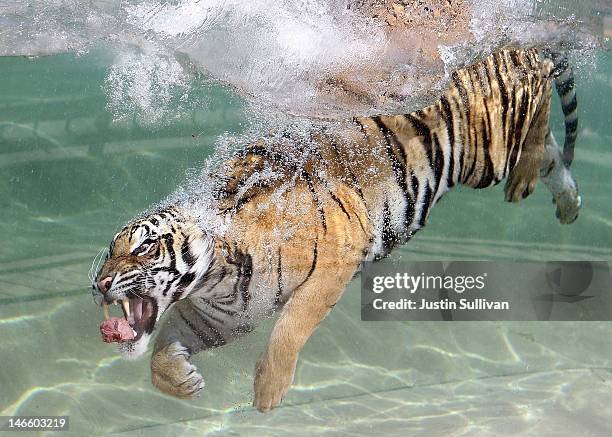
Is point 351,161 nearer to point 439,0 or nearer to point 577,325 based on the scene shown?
point 439,0

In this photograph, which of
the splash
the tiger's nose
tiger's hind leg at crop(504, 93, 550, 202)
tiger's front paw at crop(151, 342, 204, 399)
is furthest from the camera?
tiger's hind leg at crop(504, 93, 550, 202)

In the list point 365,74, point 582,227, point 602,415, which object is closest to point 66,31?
point 365,74

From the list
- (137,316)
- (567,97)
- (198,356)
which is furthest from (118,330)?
(567,97)

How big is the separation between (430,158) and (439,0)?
0.79 metres

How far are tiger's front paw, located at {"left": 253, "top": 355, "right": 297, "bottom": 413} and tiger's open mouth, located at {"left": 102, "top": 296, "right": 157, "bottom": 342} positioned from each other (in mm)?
514

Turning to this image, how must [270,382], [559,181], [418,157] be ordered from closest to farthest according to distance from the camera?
[270,382] < [418,157] < [559,181]

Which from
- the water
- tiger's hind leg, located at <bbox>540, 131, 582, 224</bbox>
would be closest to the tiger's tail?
the water

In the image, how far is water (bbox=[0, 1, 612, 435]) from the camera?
4727 mm

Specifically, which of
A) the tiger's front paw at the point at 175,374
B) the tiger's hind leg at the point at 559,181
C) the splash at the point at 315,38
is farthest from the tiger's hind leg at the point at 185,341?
the tiger's hind leg at the point at 559,181

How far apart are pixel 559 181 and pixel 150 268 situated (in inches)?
100

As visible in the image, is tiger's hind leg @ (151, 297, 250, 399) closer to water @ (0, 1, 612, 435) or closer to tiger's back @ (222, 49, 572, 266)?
water @ (0, 1, 612, 435)

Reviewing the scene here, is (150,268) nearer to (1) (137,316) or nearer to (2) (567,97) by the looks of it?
(1) (137,316)

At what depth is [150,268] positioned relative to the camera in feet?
9.25

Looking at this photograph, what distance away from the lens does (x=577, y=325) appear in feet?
19.5
